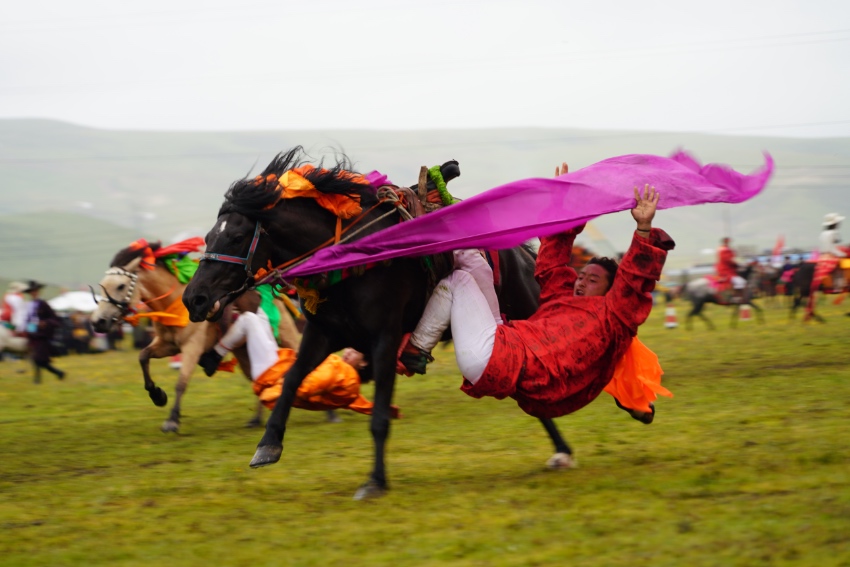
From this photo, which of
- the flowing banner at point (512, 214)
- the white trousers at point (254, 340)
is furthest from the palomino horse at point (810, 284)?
the flowing banner at point (512, 214)

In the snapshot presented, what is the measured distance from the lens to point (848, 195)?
167375 millimetres

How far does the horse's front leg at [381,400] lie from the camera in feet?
19.8

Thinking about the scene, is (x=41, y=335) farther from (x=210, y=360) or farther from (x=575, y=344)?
(x=575, y=344)

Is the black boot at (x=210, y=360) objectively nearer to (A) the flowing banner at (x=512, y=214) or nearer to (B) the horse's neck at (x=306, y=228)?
(B) the horse's neck at (x=306, y=228)

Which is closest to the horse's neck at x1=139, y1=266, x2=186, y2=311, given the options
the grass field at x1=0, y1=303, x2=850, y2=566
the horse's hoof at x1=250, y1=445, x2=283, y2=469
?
the grass field at x1=0, y1=303, x2=850, y2=566

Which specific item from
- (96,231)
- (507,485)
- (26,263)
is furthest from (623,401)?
(96,231)

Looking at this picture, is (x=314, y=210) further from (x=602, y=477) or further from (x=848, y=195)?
(x=848, y=195)

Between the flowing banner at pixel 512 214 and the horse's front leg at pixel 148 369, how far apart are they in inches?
180

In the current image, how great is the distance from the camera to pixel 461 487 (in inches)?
245

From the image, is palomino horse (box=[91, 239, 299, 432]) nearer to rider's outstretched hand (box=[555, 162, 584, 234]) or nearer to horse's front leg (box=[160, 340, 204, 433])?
horse's front leg (box=[160, 340, 204, 433])

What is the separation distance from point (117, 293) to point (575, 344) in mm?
6152

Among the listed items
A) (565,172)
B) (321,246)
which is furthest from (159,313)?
(565,172)

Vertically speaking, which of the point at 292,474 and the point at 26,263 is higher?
the point at 292,474

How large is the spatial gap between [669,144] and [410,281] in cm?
14934
